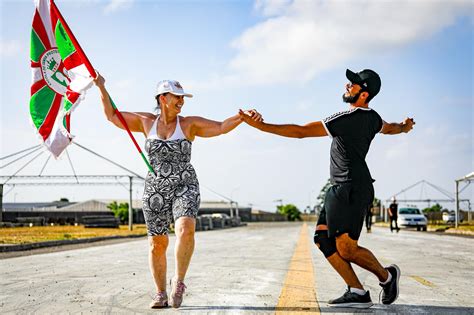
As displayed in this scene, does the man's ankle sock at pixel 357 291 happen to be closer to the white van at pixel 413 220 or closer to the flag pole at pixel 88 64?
the flag pole at pixel 88 64

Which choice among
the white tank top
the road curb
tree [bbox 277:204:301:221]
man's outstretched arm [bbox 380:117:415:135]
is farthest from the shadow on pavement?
tree [bbox 277:204:301:221]

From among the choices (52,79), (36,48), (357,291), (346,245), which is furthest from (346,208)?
(36,48)

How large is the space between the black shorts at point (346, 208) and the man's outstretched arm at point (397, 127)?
83 cm

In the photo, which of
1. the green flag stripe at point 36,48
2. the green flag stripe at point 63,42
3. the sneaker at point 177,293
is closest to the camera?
the sneaker at point 177,293

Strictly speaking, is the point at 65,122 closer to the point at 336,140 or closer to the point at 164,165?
the point at 164,165

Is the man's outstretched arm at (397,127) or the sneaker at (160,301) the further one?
the man's outstretched arm at (397,127)

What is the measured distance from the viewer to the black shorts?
191 inches

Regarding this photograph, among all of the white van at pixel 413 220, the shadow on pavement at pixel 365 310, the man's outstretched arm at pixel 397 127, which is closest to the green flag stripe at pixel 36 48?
the shadow on pavement at pixel 365 310

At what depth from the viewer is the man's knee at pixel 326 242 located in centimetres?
498

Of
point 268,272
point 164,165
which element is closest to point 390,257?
point 268,272

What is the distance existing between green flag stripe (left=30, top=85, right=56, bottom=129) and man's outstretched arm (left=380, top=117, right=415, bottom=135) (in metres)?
4.21

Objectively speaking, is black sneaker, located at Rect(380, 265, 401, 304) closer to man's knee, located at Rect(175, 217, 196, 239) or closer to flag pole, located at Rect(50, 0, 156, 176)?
man's knee, located at Rect(175, 217, 196, 239)

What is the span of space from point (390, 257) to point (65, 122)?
22.1 ft

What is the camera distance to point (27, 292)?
588cm
